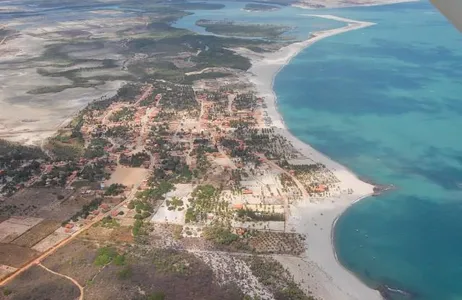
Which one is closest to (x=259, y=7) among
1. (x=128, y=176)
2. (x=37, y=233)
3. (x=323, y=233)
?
(x=128, y=176)

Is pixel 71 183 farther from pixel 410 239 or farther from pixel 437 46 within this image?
pixel 437 46

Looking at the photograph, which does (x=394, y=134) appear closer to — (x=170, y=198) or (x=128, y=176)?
(x=170, y=198)

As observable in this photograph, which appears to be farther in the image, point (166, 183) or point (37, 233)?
point (166, 183)

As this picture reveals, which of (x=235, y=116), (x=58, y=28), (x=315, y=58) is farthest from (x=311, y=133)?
(x=58, y=28)

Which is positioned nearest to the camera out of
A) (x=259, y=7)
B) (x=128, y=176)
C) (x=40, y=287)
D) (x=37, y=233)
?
(x=40, y=287)

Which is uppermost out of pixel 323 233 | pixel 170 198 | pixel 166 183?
pixel 166 183

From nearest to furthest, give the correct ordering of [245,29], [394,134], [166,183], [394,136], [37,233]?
1. [37,233]
2. [166,183]
3. [394,136]
4. [394,134]
5. [245,29]

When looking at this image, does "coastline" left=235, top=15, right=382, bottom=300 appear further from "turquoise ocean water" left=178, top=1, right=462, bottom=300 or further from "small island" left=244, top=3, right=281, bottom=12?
"small island" left=244, top=3, right=281, bottom=12
